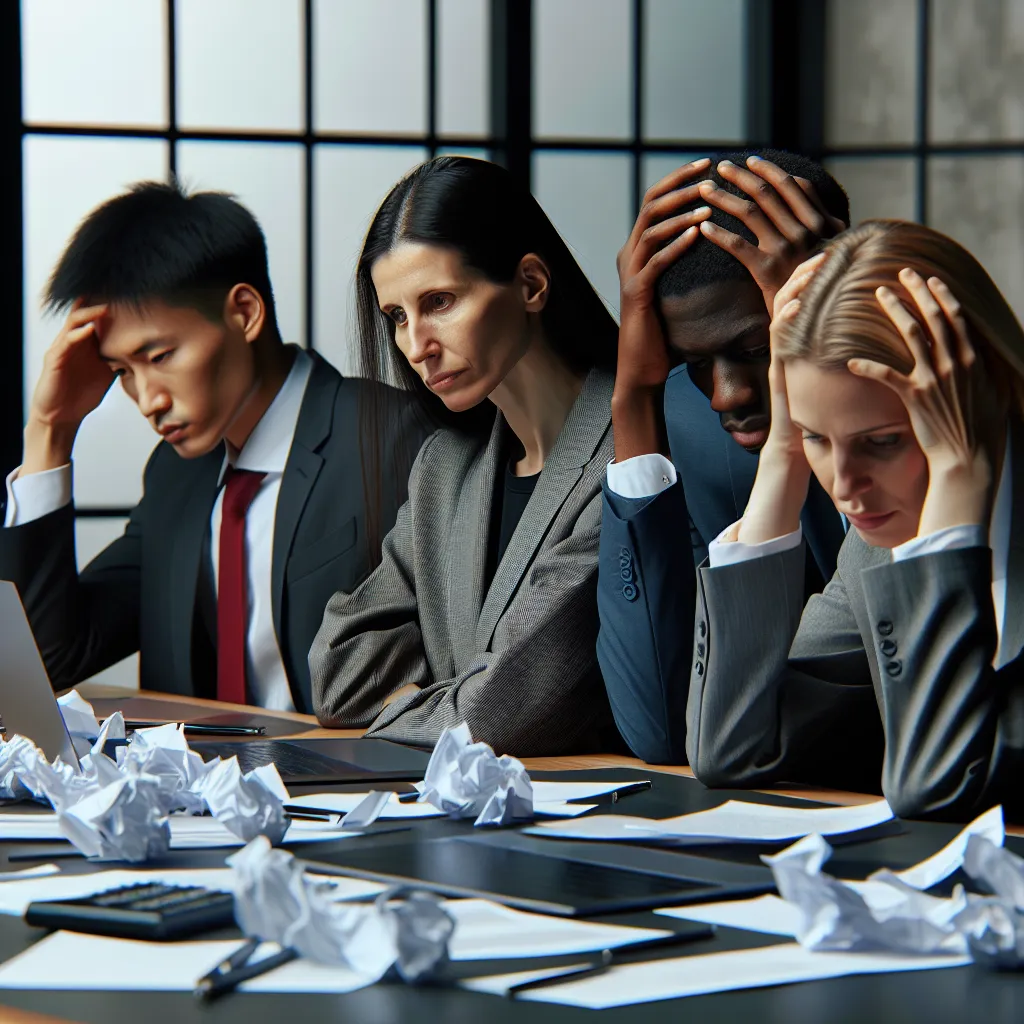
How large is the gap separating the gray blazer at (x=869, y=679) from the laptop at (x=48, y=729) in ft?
1.08

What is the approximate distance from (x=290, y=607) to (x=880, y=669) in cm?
156

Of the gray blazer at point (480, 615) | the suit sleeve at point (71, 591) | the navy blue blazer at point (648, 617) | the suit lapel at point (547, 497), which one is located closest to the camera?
the navy blue blazer at point (648, 617)

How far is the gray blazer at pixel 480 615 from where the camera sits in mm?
1950

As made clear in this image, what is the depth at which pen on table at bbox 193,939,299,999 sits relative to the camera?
2.68 ft

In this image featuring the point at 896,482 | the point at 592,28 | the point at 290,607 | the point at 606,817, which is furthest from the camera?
the point at 592,28

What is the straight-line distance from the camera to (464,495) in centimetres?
233

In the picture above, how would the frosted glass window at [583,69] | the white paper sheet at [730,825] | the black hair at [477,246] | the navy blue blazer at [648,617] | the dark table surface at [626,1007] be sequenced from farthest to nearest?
the frosted glass window at [583,69], the black hair at [477,246], the navy blue blazer at [648,617], the white paper sheet at [730,825], the dark table surface at [626,1007]

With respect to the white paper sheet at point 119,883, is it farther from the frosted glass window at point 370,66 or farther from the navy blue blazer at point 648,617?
the frosted glass window at point 370,66

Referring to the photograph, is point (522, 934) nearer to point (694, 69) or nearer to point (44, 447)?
point (44, 447)

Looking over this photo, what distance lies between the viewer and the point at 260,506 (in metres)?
2.92

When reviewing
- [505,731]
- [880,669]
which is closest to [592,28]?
[505,731]

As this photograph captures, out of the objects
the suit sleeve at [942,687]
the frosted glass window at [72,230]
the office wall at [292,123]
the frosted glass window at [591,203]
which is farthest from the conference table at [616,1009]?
the frosted glass window at [591,203]

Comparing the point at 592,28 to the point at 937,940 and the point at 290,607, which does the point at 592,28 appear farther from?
the point at 937,940

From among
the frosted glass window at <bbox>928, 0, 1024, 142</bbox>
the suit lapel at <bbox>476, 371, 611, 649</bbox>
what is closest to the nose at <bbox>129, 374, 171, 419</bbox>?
the suit lapel at <bbox>476, 371, 611, 649</bbox>
